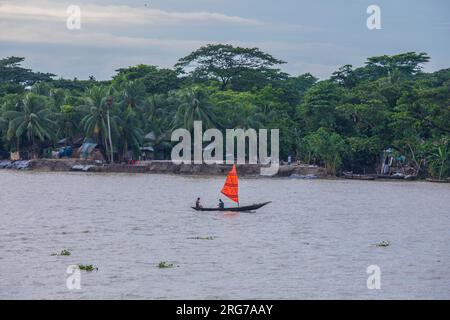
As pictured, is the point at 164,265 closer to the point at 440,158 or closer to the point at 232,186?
the point at 232,186

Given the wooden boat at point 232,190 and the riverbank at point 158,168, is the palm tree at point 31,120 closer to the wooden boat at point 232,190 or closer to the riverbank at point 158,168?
the riverbank at point 158,168

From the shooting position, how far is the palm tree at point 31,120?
83812mm

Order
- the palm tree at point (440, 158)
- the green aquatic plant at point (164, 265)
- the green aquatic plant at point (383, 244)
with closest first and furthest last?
the green aquatic plant at point (164, 265) → the green aquatic plant at point (383, 244) → the palm tree at point (440, 158)

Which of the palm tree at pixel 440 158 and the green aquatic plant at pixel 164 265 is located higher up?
the green aquatic plant at pixel 164 265

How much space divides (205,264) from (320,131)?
51674 millimetres

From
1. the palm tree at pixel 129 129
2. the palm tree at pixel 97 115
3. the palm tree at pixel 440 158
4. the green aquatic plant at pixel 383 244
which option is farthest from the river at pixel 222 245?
the palm tree at pixel 129 129

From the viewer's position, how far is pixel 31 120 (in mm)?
83938

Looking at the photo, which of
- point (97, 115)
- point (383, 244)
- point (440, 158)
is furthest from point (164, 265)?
point (97, 115)

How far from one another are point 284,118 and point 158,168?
1372 centimetres

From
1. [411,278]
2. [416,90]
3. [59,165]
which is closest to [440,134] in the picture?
[416,90]

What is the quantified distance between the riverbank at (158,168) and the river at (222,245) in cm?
1845

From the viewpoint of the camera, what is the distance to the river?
24922 mm

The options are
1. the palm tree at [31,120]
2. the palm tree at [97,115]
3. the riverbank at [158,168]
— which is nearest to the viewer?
the riverbank at [158,168]
